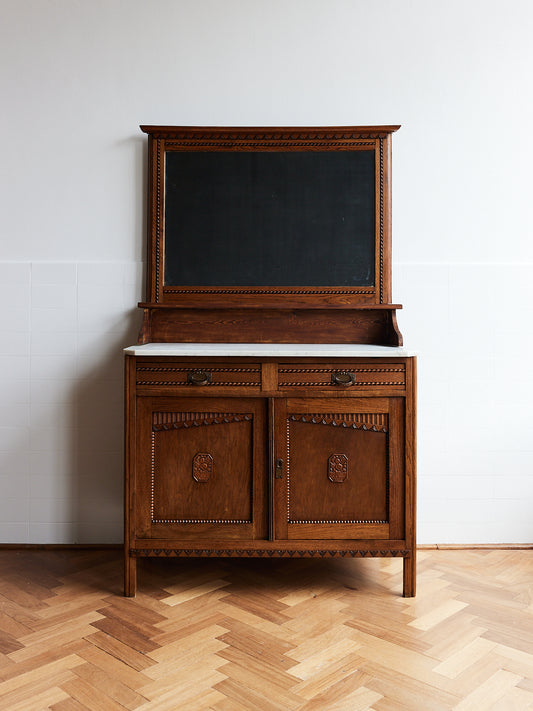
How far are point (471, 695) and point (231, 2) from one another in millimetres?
2866

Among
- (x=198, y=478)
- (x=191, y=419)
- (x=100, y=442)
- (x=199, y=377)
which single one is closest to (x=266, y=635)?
(x=198, y=478)

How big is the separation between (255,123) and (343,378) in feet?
4.27

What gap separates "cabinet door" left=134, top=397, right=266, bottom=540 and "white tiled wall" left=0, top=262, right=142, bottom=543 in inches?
22.7

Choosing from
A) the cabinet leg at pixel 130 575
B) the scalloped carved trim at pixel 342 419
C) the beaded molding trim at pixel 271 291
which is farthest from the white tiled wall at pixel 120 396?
the scalloped carved trim at pixel 342 419

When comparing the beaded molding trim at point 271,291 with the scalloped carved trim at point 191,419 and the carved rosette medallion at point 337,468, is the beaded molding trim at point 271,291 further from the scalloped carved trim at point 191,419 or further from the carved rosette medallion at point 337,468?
the carved rosette medallion at point 337,468

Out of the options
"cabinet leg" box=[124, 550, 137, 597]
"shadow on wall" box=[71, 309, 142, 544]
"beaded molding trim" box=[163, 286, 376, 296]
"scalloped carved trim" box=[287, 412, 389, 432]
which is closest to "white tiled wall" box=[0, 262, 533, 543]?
"shadow on wall" box=[71, 309, 142, 544]

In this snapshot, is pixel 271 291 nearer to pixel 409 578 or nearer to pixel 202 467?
pixel 202 467

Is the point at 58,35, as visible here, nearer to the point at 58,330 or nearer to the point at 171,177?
the point at 171,177

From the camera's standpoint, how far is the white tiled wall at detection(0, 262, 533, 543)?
106 inches

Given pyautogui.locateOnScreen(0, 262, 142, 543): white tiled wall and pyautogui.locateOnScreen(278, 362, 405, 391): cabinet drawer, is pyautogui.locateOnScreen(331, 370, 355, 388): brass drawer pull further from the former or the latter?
pyautogui.locateOnScreen(0, 262, 142, 543): white tiled wall

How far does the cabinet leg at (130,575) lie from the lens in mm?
2182

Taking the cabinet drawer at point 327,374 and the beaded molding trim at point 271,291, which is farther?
the beaded molding trim at point 271,291

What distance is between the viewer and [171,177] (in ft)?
8.63

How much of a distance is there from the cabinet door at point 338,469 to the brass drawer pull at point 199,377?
0.29 m
